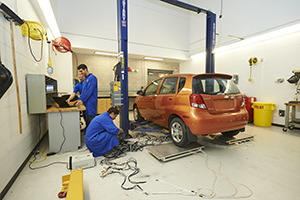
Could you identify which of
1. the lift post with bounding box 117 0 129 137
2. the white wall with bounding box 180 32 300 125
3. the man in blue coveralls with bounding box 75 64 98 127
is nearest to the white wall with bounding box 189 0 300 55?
the white wall with bounding box 180 32 300 125

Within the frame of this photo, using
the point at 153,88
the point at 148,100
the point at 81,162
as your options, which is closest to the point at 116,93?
the point at 148,100

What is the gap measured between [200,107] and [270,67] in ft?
14.4

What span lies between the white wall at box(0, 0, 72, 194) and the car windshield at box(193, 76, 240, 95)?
2773 millimetres

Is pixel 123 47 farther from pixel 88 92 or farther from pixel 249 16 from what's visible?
pixel 249 16

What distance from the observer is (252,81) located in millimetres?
5758

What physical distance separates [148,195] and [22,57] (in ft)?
9.33

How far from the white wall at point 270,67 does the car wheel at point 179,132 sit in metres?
4.24

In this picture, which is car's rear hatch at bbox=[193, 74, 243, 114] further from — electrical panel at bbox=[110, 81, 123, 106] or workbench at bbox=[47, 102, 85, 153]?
workbench at bbox=[47, 102, 85, 153]

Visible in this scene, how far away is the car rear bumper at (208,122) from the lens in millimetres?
2576

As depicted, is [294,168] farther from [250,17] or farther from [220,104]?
[250,17]

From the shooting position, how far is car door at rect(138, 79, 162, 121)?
3887 mm

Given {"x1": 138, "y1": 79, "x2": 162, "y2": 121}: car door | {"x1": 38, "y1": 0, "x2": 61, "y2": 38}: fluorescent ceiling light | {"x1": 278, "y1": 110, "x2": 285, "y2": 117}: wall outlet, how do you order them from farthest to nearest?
{"x1": 278, "y1": 110, "x2": 285, "y2": 117}: wall outlet
{"x1": 138, "y1": 79, "x2": 162, "y2": 121}: car door
{"x1": 38, "y1": 0, "x2": 61, "y2": 38}: fluorescent ceiling light

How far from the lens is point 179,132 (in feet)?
9.80

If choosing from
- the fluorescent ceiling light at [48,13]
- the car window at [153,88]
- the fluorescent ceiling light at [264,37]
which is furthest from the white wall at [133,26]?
the car window at [153,88]
